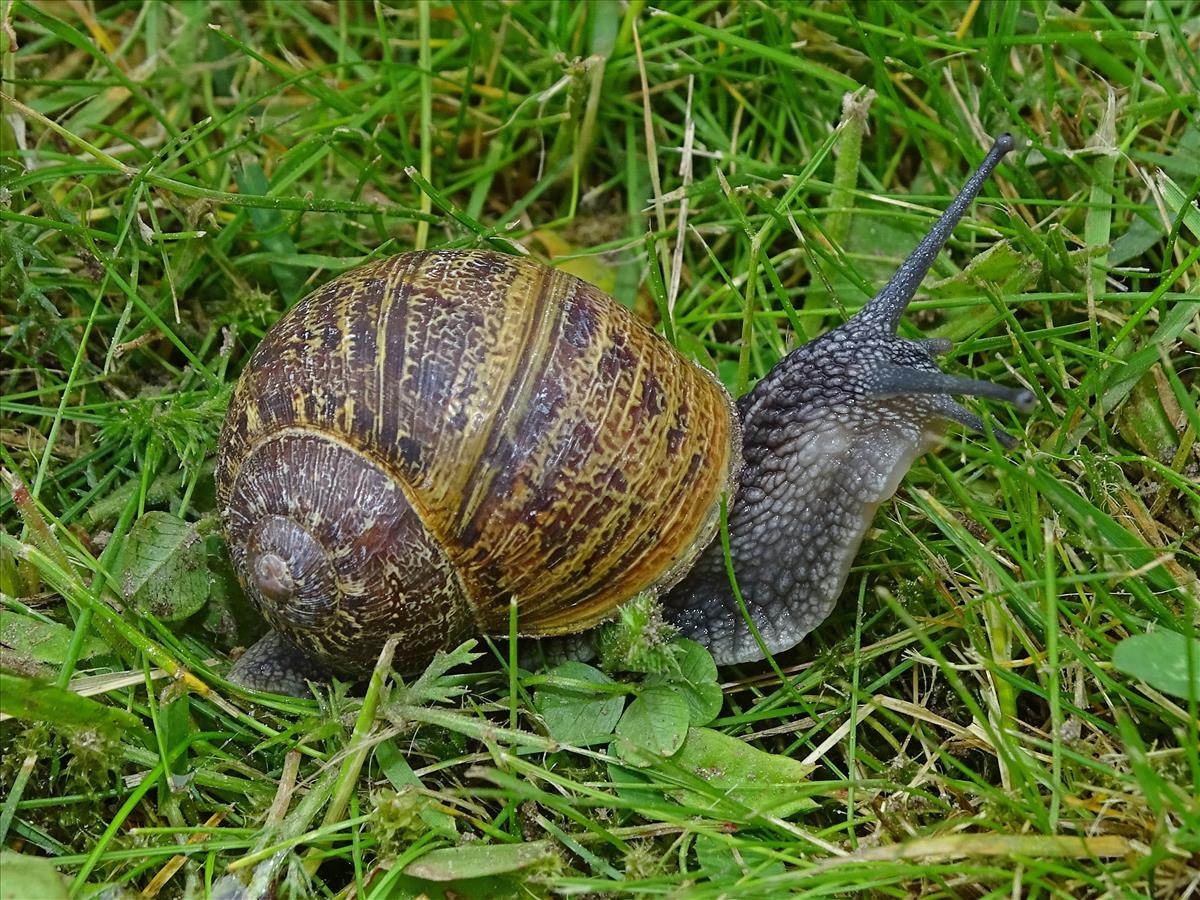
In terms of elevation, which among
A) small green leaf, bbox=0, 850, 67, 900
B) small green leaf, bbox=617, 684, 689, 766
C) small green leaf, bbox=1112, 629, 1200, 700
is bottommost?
small green leaf, bbox=0, 850, 67, 900

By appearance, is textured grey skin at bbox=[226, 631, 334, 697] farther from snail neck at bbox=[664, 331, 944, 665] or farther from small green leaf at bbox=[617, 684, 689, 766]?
snail neck at bbox=[664, 331, 944, 665]

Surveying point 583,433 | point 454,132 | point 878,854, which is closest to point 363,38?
point 454,132

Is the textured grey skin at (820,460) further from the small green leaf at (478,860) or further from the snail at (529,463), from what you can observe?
the small green leaf at (478,860)

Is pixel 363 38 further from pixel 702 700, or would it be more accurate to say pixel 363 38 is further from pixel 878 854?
pixel 878 854

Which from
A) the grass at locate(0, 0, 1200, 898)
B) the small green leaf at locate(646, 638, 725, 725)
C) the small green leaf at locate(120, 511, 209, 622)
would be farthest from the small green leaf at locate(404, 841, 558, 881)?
the small green leaf at locate(120, 511, 209, 622)

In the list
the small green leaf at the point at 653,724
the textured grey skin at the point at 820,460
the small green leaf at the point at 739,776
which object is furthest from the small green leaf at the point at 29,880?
the textured grey skin at the point at 820,460
